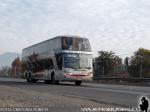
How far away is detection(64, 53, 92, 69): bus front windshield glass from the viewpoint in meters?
35.5

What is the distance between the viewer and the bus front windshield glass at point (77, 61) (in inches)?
1399

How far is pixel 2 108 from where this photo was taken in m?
13.6

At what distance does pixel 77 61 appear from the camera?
35.8 meters

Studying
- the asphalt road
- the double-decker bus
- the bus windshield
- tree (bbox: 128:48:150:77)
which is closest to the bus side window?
the double-decker bus

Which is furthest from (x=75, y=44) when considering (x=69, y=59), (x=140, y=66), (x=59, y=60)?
(x=140, y=66)

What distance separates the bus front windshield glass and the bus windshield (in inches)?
22.6

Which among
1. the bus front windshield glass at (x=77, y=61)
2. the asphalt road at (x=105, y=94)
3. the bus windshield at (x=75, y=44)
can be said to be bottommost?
the asphalt road at (x=105, y=94)

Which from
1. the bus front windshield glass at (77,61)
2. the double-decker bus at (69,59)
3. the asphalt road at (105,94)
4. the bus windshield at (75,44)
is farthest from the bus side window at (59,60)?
the asphalt road at (105,94)

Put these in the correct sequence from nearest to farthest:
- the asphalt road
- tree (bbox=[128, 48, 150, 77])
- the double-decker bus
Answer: the asphalt road < the double-decker bus < tree (bbox=[128, 48, 150, 77])

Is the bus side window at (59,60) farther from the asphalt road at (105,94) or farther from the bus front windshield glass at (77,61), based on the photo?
the asphalt road at (105,94)

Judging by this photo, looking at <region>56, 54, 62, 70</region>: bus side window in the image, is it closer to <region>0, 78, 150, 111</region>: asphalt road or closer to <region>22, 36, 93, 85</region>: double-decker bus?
<region>22, 36, 93, 85</region>: double-decker bus

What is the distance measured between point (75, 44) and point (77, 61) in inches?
55.8

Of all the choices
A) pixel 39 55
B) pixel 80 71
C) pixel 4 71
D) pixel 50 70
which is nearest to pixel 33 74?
pixel 39 55

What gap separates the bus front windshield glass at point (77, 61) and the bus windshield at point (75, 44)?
574 millimetres
